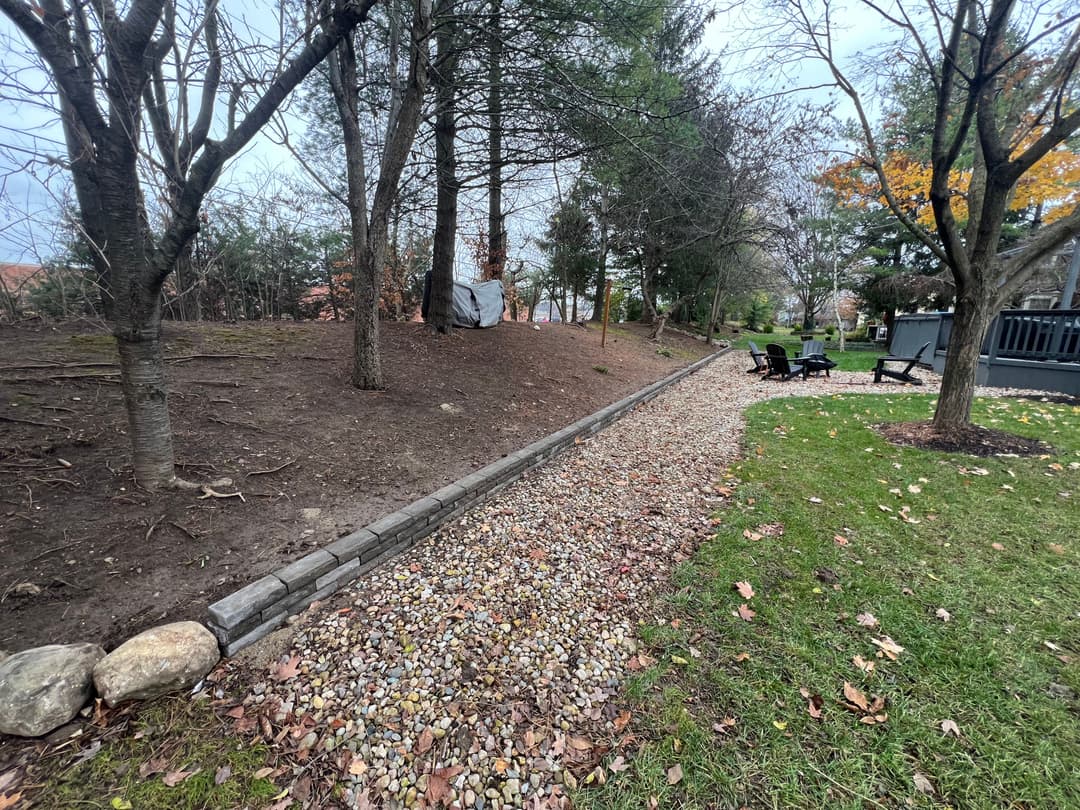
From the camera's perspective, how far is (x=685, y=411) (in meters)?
6.93

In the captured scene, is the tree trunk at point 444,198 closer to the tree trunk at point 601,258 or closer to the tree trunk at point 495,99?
the tree trunk at point 495,99

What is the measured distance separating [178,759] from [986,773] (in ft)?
9.34

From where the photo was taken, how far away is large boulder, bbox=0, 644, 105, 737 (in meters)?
1.45

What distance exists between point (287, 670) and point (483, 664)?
86 cm

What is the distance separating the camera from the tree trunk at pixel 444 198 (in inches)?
201

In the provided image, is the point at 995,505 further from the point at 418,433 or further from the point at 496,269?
the point at 496,269

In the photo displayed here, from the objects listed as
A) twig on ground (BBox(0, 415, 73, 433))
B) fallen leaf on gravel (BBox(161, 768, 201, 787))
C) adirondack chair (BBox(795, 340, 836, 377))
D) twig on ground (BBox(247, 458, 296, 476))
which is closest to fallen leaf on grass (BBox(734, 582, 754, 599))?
fallen leaf on gravel (BBox(161, 768, 201, 787))

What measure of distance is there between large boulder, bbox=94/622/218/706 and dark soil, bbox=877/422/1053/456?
20.8ft

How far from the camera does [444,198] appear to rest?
7.05 meters

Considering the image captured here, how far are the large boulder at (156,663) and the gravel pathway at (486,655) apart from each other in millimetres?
285

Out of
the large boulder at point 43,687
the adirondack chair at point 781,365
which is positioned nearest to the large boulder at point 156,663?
the large boulder at point 43,687

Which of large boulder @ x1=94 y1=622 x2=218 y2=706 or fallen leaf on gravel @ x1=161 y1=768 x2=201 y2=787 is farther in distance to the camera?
large boulder @ x1=94 y1=622 x2=218 y2=706

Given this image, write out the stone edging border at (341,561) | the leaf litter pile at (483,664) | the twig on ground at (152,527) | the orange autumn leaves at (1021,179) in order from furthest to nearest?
1. the orange autumn leaves at (1021,179)
2. the twig on ground at (152,527)
3. the stone edging border at (341,561)
4. the leaf litter pile at (483,664)

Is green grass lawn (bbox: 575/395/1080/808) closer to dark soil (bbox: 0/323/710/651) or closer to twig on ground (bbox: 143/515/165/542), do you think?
dark soil (bbox: 0/323/710/651)
